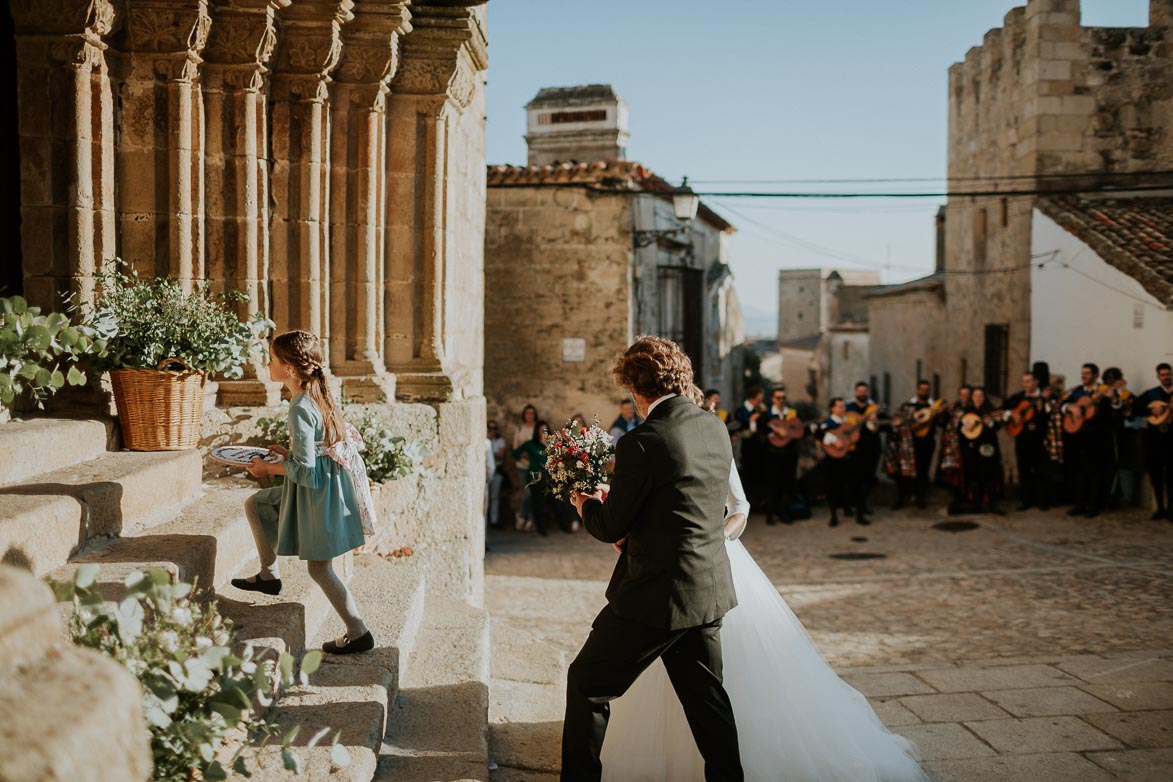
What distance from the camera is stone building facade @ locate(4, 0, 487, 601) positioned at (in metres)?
5.10

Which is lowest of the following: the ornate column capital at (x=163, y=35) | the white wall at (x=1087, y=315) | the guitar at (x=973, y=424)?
the guitar at (x=973, y=424)

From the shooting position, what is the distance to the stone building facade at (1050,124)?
678 inches

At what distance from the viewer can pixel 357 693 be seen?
382 cm

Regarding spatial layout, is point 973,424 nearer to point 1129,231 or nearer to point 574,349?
point 1129,231

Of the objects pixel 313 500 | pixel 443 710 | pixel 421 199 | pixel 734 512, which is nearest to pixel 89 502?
pixel 313 500

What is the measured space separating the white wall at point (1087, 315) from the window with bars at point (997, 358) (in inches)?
13.6

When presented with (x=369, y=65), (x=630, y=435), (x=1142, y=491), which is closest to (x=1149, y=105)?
(x=1142, y=491)

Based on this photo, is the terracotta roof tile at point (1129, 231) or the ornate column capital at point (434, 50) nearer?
the ornate column capital at point (434, 50)

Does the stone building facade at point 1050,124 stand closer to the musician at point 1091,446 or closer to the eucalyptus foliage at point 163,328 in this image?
the musician at point 1091,446

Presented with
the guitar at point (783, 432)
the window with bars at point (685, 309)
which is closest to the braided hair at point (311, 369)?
the guitar at point (783, 432)

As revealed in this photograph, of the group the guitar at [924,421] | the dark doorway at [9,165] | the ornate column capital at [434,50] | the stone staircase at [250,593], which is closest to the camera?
the stone staircase at [250,593]

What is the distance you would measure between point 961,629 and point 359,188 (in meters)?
5.41

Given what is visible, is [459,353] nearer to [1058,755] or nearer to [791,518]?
[1058,755]

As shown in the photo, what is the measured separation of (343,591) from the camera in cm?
411
